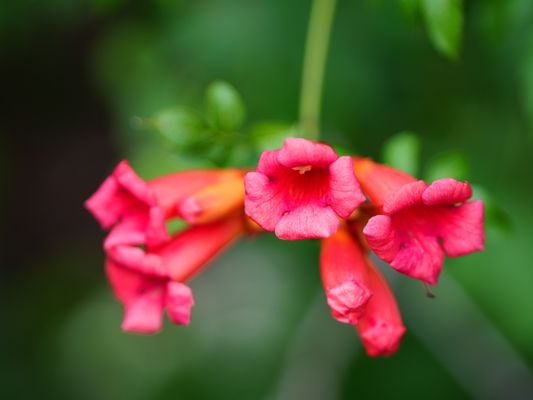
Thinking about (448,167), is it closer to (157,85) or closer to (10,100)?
(157,85)

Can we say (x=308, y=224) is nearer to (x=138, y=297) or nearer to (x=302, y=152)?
(x=302, y=152)

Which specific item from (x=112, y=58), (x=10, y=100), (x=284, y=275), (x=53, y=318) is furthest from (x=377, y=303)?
(x=10, y=100)

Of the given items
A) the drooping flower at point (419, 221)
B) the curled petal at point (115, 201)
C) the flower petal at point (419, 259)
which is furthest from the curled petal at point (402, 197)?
the curled petal at point (115, 201)

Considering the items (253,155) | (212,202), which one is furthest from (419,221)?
(253,155)

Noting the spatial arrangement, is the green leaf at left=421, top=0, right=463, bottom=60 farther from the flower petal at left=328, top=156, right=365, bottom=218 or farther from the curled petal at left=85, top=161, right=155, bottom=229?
the curled petal at left=85, top=161, right=155, bottom=229

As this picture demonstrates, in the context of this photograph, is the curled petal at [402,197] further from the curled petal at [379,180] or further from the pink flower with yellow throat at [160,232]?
the pink flower with yellow throat at [160,232]

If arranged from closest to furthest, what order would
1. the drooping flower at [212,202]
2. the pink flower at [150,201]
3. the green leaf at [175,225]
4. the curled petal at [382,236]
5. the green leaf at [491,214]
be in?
the curled petal at [382,236] < the pink flower at [150,201] < the drooping flower at [212,202] < the green leaf at [491,214] < the green leaf at [175,225]
